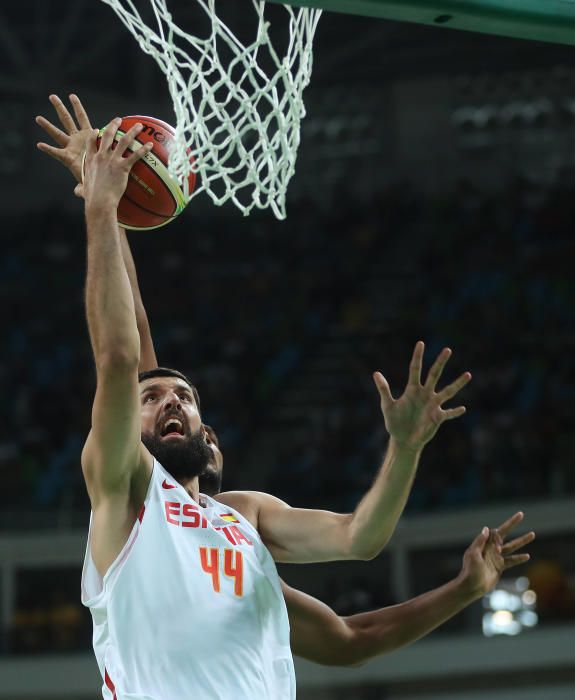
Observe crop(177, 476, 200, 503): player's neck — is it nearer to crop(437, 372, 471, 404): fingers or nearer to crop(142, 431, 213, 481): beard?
crop(142, 431, 213, 481): beard

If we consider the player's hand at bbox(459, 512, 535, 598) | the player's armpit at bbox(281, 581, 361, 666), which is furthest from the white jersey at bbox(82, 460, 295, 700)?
the player's hand at bbox(459, 512, 535, 598)

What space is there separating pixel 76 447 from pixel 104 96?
7503 millimetres

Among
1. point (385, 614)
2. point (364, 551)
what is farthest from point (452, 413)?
point (385, 614)

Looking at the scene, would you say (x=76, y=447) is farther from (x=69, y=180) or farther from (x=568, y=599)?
(x=69, y=180)

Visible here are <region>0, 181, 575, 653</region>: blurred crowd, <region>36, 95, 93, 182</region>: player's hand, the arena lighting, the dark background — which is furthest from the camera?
the dark background

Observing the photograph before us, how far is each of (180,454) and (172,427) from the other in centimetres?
9

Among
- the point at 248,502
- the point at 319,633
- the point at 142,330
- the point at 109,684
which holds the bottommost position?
the point at 109,684

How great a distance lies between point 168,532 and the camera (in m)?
3.11

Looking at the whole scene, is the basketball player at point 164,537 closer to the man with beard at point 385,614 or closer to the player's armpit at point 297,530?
the player's armpit at point 297,530

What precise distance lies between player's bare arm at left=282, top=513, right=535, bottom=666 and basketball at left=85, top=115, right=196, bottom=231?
1.23 metres

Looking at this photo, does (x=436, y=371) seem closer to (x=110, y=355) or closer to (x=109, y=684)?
(x=110, y=355)

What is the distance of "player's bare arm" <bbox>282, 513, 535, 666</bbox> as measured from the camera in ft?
11.9

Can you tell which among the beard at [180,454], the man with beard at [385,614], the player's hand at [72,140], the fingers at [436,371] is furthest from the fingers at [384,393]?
the player's hand at [72,140]

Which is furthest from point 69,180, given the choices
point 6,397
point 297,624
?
point 297,624
